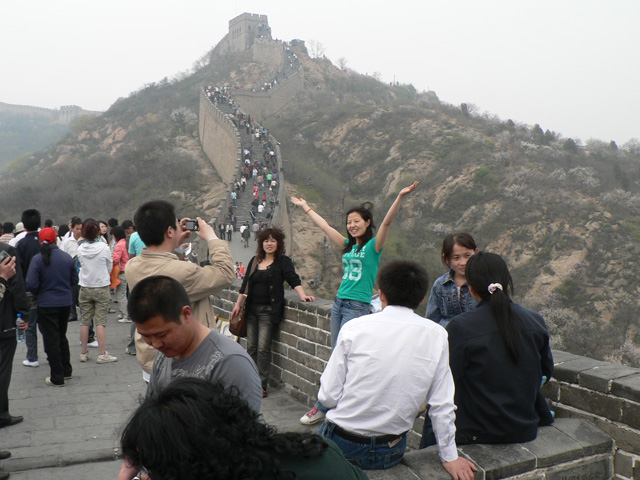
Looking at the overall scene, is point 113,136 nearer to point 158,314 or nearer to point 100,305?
point 100,305

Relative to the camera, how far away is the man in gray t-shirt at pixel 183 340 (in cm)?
206

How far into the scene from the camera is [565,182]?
33.2 meters

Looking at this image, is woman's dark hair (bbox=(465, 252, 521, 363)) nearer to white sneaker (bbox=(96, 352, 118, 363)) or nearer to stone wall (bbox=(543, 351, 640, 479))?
stone wall (bbox=(543, 351, 640, 479))

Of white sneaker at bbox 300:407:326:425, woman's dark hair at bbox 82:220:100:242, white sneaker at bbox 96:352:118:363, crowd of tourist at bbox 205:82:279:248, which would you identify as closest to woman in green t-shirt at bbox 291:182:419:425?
white sneaker at bbox 300:407:326:425

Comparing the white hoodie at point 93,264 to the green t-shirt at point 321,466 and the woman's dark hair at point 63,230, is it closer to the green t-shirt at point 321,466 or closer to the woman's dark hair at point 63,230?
the woman's dark hair at point 63,230

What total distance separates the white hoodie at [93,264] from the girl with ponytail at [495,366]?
5.47 metres

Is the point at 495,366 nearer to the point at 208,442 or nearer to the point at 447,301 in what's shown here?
the point at 447,301

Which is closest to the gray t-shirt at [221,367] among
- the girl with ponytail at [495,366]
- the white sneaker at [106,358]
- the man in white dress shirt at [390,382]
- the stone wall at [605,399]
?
the man in white dress shirt at [390,382]

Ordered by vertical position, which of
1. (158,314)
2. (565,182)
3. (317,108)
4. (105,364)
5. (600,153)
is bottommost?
(105,364)

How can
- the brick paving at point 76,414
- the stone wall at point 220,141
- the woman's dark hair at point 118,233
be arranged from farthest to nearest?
the stone wall at point 220,141
the woman's dark hair at point 118,233
the brick paving at point 76,414

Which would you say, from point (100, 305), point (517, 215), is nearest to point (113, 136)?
point (517, 215)

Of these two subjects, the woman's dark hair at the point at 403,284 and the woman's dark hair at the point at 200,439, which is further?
the woman's dark hair at the point at 403,284

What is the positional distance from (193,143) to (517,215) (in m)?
29.4

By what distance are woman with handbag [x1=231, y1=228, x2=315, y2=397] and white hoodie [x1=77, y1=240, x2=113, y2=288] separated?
2135 millimetres
